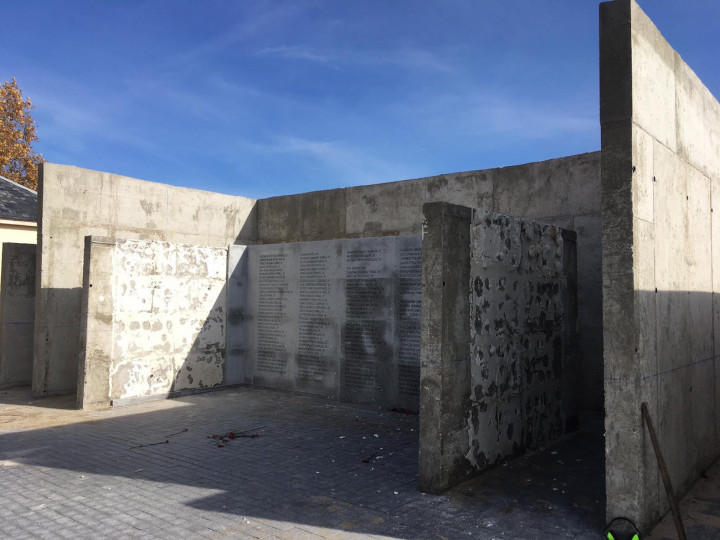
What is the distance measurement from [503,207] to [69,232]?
730 centimetres

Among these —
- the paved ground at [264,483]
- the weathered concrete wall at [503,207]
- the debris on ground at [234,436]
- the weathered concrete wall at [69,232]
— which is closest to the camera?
the paved ground at [264,483]

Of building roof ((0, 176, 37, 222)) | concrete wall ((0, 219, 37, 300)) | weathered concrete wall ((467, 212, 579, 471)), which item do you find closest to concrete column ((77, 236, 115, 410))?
weathered concrete wall ((467, 212, 579, 471))

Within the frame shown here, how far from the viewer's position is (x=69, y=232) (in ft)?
31.8

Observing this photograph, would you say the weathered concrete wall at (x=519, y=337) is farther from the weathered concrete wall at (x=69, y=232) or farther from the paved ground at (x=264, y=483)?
the weathered concrete wall at (x=69, y=232)

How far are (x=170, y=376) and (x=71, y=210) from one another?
3.32 metres

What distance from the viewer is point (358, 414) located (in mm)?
8094

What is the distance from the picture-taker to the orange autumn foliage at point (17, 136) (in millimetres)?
21062

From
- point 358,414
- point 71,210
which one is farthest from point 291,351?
point 71,210

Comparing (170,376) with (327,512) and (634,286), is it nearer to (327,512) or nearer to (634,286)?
(327,512)

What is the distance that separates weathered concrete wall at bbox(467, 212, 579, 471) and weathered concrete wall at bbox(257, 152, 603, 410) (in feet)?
3.24

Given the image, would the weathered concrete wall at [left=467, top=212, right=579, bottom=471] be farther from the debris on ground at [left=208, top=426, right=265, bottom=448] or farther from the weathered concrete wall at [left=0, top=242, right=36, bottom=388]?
the weathered concrete wall at [left=0, top=242, right=36, bottom=388]

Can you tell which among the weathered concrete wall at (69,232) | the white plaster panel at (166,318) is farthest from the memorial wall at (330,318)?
the weathered concrete wall at (69,232)

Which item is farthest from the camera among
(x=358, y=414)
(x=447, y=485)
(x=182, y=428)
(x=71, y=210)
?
(x=71, y=210)

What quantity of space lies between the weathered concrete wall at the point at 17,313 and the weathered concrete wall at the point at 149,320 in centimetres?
264
